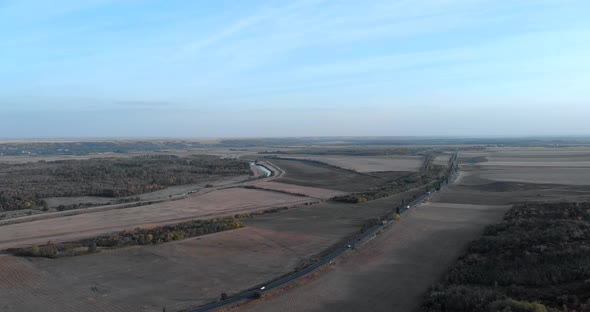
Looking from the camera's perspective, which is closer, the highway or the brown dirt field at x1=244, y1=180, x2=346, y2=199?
the highway

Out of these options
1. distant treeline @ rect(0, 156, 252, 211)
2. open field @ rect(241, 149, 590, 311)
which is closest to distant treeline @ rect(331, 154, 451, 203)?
open field @ rect(241, 149, 590, 311)

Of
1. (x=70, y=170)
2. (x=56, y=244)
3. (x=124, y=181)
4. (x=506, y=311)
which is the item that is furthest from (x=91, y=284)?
(x=70, y=170)

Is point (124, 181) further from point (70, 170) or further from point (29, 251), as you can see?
point (29, 251)

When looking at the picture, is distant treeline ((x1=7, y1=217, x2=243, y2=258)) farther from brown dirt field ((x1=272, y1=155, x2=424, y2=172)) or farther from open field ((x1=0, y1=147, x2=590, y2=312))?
brown dirt field ((x1=272, y1=155, x2=424, y2=172))

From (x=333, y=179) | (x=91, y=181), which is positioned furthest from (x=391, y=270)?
(x=91, y=181)

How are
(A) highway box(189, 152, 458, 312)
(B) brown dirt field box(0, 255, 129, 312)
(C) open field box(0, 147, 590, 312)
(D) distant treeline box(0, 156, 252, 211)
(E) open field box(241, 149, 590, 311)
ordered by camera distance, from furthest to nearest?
1. (D) distant treeline box(0, 156, 252, 211)
2. (C) open field box(0, 147, 590, 312)
3. (E) open field box(241, 149, 590, 311)
4. (B) brown dirt field box(0, 255, 129, 312)
5. (A) highway box(189, 152, 458, 312)

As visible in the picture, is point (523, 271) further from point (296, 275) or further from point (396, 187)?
point (396, 187)
